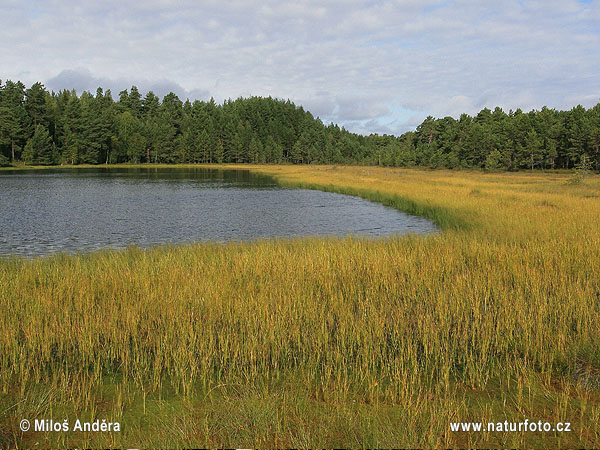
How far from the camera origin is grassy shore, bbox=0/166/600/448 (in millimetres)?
4883

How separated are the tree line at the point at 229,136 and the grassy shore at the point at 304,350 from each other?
67.9 metres

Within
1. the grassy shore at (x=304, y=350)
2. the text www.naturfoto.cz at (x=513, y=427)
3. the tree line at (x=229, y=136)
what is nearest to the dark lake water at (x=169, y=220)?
the grassy shore at (x=304, y=350)

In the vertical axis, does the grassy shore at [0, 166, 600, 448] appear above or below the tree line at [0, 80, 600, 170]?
below

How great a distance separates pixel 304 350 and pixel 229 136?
12737cm

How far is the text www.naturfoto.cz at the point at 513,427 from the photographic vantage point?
192 inches

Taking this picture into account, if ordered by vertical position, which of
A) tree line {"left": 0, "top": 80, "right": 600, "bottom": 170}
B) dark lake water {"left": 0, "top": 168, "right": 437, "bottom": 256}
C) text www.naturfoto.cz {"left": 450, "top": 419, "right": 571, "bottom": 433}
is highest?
tree line {"left": 0, "top": 80, "right": 600, "bottom": 170}

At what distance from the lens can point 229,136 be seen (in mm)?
129250

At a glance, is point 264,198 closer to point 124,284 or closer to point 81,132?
point 124,284

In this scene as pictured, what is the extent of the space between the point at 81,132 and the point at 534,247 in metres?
114

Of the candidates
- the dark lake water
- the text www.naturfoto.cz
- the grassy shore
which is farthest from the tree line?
the text www.naturfoto.cz

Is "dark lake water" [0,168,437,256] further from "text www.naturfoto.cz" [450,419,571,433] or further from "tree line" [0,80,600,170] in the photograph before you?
"tree line" [0,80,600,170]

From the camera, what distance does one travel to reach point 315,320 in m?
7.84

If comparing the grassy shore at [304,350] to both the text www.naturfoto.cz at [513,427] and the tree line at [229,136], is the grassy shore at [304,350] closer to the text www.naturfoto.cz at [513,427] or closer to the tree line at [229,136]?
the text www.naturfoto.cz at [513,427]

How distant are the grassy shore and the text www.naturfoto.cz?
85 millimetres
